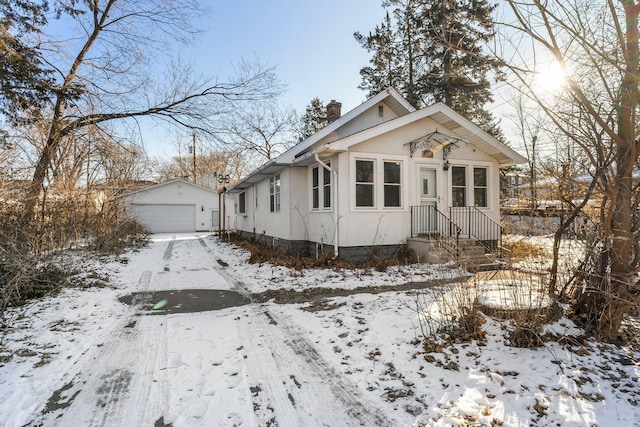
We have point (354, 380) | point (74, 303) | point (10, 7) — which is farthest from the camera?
point (10, 7)

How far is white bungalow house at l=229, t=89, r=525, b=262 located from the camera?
9383mm

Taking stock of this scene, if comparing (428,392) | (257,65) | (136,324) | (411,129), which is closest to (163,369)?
(136,324)

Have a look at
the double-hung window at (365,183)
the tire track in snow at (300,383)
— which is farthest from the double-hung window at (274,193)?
the tire track in snow at (300,383)

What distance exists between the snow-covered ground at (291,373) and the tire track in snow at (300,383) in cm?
1

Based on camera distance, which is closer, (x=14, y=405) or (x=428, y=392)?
(x=14, y=405)

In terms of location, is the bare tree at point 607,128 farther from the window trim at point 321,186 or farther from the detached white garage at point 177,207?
the detached white garage at point 177,207

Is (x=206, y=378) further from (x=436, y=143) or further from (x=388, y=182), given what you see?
(x=436, y=143)

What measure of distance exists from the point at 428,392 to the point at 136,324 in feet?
13.4

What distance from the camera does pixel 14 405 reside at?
2.86 meters

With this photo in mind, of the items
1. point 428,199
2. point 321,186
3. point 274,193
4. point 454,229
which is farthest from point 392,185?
point 274,193

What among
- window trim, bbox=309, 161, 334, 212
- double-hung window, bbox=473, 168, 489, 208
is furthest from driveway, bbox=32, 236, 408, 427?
double-hung window, bbox=473, 168, 489, 208

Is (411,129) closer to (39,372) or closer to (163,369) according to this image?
(163,369)

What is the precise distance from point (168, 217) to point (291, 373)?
25454 mm

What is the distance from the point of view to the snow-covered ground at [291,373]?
108 inches
